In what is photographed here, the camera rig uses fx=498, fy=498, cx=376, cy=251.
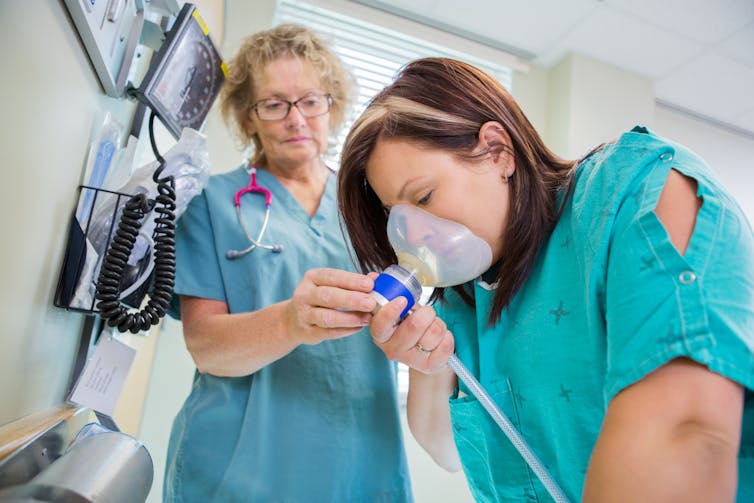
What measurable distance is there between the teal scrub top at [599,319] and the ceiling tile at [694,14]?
2.39 meters

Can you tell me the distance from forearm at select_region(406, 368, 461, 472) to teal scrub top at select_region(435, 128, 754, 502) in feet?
0.21

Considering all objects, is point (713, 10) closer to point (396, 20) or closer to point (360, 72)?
point (396, 20)

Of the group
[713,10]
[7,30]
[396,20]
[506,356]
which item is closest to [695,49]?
[713,10]

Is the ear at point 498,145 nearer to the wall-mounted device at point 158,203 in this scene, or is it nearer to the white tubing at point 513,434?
the white tubing at point 513,434

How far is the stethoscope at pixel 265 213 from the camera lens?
3.56 feet

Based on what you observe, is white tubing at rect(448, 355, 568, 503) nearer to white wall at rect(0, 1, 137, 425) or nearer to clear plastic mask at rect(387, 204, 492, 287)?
clear plastic mask at rect(387, 204, 492, 287)

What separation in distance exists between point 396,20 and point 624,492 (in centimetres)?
265

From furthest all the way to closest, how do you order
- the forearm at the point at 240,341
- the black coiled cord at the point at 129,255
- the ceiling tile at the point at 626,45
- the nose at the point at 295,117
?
the ceiling tile at the point at 626,45
the nose at the point at 295,117
the forearm at the point at 240,341
the black coiled cord at the point at 129,255

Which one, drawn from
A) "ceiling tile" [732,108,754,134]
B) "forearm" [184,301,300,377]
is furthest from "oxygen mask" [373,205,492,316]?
"ceiling tile" [732,108,754,134]

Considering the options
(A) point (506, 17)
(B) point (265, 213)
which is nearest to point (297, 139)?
(B) point (265, 213)

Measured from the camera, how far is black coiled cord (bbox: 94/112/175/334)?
780 mm

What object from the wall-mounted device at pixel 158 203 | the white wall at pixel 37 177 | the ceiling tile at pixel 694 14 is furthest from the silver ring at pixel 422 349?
the ceiling tile at pixel 694 14

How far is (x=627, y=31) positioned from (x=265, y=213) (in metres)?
2.58

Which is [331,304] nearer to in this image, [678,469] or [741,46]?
[678,469]
